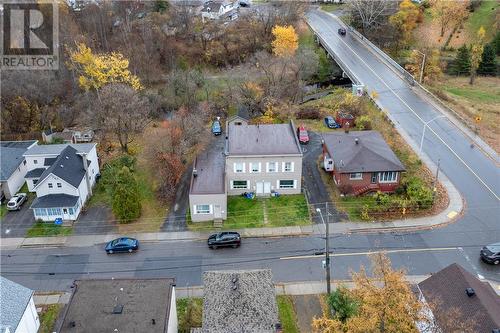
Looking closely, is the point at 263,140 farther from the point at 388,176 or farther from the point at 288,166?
the point at 388,176

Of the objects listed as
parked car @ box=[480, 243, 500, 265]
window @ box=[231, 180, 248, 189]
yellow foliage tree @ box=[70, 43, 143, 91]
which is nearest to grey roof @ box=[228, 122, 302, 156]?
window @ box=[231, 180, 248, 189]

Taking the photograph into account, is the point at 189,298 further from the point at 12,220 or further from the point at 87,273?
the point at 12,220

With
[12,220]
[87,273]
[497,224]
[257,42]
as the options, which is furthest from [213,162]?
[257,42]

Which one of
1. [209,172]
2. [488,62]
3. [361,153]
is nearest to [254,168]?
[209,172]

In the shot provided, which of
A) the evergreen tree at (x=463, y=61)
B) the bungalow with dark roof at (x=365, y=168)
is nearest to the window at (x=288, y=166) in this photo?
the bungalow with dark roof at (x=365, y=168)

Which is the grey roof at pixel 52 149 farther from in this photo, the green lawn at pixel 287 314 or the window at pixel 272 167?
the green lawn at pixel 287 314

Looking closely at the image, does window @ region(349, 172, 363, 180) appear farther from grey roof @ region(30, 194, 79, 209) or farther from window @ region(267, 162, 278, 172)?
grey roof @ region(30, 194, 79, 209)
